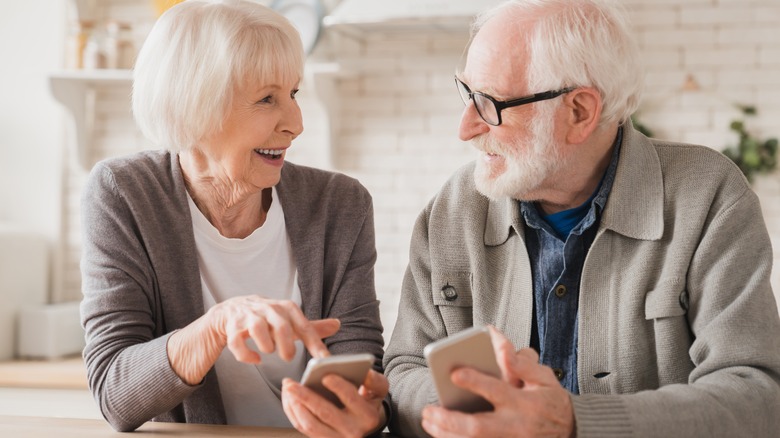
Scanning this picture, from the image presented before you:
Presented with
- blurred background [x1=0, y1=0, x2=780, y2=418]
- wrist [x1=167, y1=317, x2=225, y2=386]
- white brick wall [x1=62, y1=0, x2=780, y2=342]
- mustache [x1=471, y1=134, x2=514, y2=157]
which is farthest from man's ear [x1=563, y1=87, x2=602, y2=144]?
white brick wall [x1=62, y1=0, x2=780, y2=342]

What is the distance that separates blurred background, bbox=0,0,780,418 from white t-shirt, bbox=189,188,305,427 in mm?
1464

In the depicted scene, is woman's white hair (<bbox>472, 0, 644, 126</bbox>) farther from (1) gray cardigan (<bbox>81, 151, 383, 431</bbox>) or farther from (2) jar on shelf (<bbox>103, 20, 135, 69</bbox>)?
(2) jar on shelf (<bbox>103, 20, 135, 69</bbox>)

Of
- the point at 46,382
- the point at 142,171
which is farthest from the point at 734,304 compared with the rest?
the point at 46,382

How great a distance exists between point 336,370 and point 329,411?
8cm

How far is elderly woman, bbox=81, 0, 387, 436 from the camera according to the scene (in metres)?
1.70

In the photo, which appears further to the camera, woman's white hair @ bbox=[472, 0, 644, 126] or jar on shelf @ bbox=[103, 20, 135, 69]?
jar on shelf @ bbox=[103, 20, 135, 69]

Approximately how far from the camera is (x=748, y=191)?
156 centimetres

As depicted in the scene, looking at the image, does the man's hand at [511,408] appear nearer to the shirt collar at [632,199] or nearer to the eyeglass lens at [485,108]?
the shirt collar at [632,199]

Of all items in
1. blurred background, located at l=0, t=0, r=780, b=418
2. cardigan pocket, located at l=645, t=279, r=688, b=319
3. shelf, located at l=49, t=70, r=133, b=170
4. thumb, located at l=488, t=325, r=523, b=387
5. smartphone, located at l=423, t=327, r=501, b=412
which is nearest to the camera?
smartphone, located at l=423, t=327, r=501, b=412

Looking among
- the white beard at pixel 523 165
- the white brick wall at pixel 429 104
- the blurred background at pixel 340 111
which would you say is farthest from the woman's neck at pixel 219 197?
the white brick wall at pixel 429 104

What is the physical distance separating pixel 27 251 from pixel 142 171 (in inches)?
82.0

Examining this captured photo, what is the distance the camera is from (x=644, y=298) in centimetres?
156

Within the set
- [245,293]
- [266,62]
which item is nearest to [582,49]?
[266,62]

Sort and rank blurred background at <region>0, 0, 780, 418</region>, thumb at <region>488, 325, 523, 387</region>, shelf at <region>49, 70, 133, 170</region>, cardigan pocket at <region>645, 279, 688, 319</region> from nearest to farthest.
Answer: thumb at <region>488, 325, 523, 387</region> → cardigan pocket at <region>645, 279, 688, 319</region> → blurred background at <region>0, 0, 780, 418</region> → shelf at <region>49, 70, 133, 170</region>
